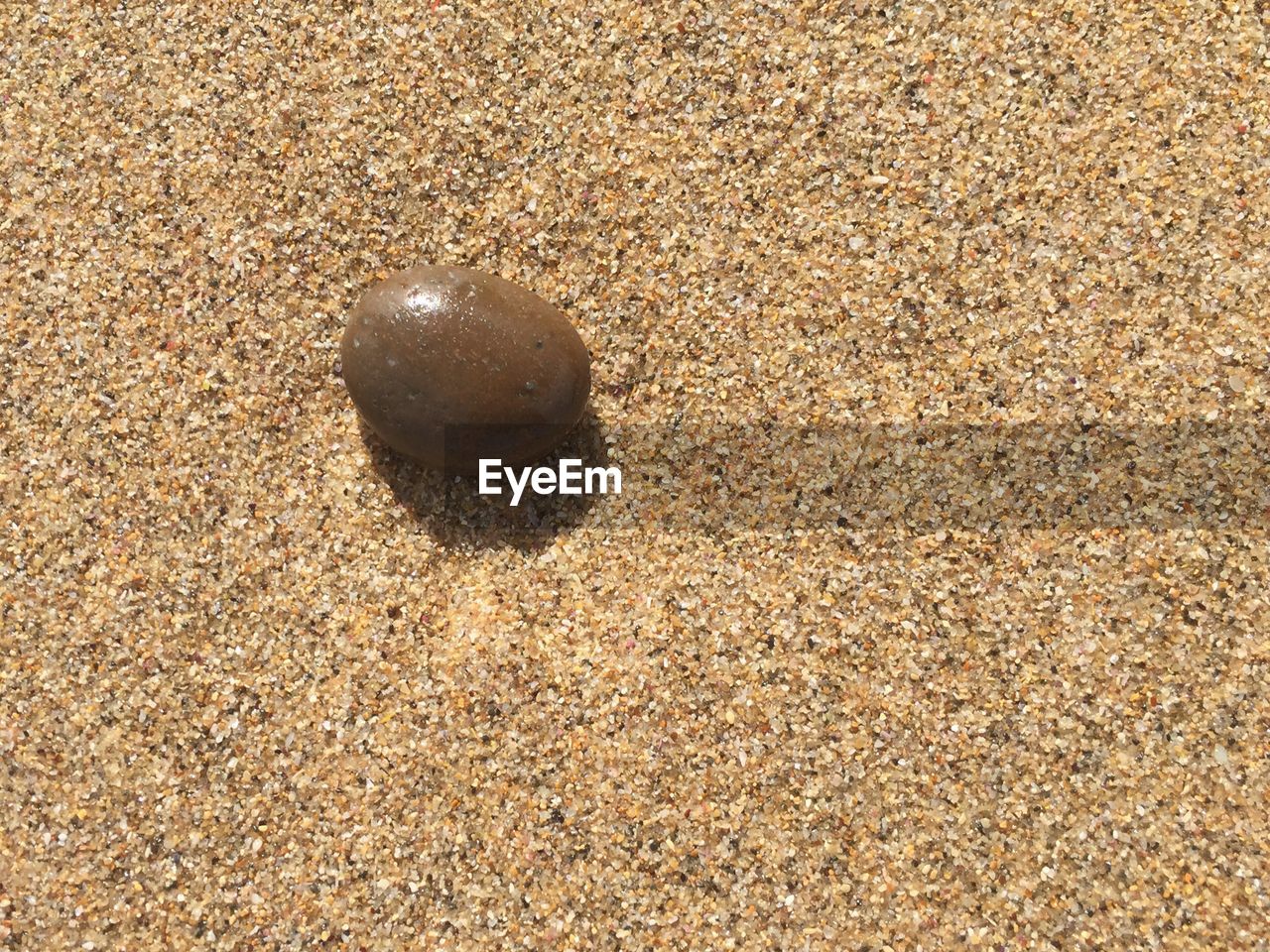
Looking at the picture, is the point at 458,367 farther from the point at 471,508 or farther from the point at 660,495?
the point at 660,495

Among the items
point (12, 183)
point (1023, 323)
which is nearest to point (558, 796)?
point (1023, 323)

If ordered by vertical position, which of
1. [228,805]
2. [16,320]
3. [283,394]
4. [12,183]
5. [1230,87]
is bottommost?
[228,805]

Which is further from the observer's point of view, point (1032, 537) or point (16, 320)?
point (16, 320)

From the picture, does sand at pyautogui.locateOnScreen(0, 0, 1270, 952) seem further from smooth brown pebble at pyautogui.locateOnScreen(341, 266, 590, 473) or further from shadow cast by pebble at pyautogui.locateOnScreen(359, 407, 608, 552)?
smooth brown pebble at pyautogui.locateOnScreen(341, 266, 590, 473)

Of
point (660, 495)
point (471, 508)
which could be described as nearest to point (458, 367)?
point (471, 508)

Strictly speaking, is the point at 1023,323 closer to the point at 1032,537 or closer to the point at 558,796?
the point at 1032,537

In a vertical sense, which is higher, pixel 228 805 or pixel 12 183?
pixel 12 183
